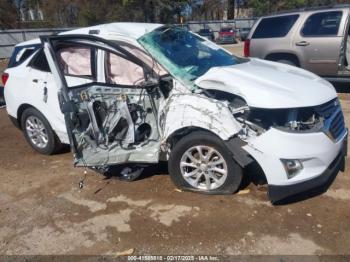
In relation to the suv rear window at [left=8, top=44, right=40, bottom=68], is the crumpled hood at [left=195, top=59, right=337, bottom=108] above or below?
below

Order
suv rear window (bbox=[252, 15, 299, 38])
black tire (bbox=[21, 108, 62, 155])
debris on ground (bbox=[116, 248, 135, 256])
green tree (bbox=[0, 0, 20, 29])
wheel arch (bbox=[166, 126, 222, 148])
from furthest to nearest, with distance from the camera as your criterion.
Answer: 1. green tree (bbox=[0, 0, 20, 29])
2. suv rear window (bbox=[252, 15, 299, 38])
3. black tire (bbox=[21, 108, 62, 155])
4. wheel arch (bbox=[166, 126, 222, 148])
5. debris on ground (bbox=[116, 248, 135, 256])

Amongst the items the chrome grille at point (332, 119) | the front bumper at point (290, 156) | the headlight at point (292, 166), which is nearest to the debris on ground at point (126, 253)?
the front bumper at point (290, 156)

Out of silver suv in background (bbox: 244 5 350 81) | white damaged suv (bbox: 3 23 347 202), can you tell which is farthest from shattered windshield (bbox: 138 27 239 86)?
silver suv in background (bbox: 244 5 350 81)

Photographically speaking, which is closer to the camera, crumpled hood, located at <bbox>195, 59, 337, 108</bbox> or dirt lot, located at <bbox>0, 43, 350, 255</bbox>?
dirt lot, located at <bbox>0, 43, 350, 255</bbox>

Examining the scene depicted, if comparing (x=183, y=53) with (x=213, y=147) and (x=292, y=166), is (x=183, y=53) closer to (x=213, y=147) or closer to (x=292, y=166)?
(x=213, y=147)

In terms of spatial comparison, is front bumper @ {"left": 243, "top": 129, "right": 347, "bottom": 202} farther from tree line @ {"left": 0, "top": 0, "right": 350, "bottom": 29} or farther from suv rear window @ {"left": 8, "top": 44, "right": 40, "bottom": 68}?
tree line @ {"left": 0, "top": 0, "right": 350, "bottom": 29}

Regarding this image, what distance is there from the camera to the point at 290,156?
3.49 m

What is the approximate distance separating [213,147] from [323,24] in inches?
216

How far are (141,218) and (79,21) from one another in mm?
32566

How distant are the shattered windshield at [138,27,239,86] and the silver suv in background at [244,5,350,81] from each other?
3.61 m

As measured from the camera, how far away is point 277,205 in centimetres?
388

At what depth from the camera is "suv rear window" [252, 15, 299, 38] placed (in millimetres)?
8328

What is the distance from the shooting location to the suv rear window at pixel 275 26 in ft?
27.3

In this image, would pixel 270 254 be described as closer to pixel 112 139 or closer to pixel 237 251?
pixel 237 251
